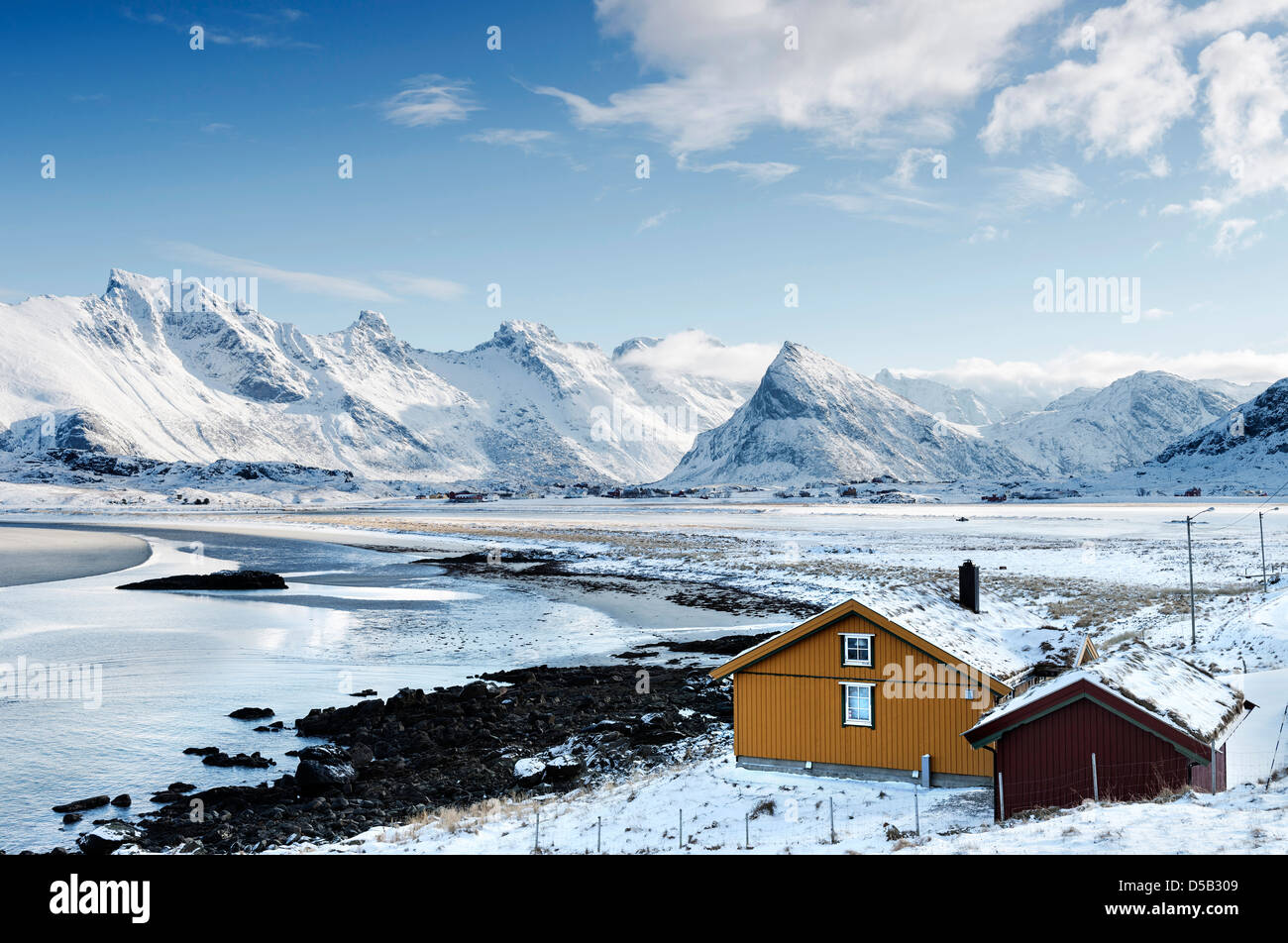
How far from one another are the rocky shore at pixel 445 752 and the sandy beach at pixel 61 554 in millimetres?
44255

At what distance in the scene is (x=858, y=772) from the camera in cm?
1903

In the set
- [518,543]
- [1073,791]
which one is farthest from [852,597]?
[518,543]

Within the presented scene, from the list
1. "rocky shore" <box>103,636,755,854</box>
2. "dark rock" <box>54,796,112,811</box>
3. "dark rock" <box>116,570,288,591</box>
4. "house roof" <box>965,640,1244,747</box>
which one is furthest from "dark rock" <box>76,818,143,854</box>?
"dark rock" <box>116,570,288,591</box>

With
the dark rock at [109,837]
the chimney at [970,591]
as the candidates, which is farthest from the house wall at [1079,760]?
the dark rock at [109,837]

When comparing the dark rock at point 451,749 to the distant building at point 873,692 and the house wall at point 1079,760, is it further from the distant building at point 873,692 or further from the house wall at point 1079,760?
the house wall at point 1079,760

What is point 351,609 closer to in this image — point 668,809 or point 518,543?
point 668,809

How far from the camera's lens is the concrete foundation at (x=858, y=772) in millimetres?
18125

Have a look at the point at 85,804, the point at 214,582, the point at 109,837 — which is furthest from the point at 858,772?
the point at 214,582

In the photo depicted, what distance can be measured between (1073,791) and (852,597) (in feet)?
19.6

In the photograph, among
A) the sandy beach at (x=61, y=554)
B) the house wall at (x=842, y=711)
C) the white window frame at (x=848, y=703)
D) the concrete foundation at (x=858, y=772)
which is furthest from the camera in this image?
the sandy beach at (x=61, y=554)

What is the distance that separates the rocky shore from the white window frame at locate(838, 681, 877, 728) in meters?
4.98

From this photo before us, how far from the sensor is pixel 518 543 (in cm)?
8931

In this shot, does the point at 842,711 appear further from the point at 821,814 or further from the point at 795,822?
the point at 795,822
